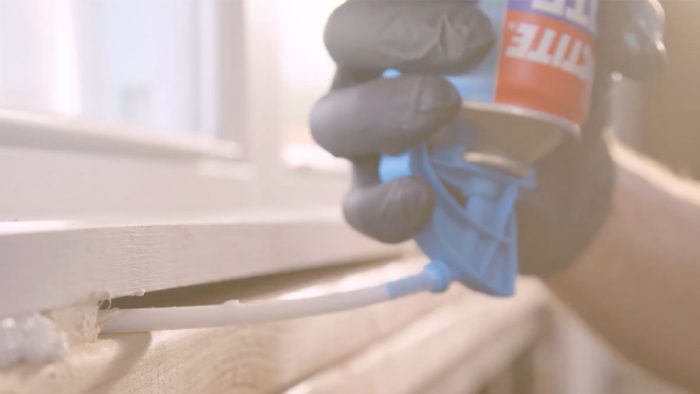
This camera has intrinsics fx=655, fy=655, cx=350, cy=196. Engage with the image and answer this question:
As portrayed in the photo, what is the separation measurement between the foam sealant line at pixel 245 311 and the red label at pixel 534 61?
91 millimetres

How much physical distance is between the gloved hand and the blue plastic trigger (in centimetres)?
1

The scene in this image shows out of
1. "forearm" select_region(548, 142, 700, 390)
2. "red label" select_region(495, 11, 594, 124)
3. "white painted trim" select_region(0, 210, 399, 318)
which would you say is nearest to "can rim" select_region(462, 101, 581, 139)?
"red label" select_region(495, 11, 594, 124)

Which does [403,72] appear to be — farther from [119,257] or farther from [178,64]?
[178,64]

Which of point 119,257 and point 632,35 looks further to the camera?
point 632,35

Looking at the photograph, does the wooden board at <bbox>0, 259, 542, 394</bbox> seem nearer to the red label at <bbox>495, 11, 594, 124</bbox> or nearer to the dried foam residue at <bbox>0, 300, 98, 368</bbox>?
the dried foam residue at <bbox>0, 300, 98, 368</bbox>

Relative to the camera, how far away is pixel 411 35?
0.92 ft

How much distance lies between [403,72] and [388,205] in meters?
0.06

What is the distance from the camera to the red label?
0.27 m

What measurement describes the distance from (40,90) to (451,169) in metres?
0.39

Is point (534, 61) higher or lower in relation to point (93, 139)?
higher

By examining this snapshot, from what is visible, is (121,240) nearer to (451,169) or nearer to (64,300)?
(64,300)

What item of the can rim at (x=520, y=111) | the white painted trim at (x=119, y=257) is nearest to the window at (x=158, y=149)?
the white painted trim at (x=119, y=257)

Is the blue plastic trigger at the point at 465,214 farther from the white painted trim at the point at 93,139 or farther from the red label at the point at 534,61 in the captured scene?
the white painted trim at the point at 93,139

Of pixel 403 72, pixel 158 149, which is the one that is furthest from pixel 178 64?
pixel 403 72
